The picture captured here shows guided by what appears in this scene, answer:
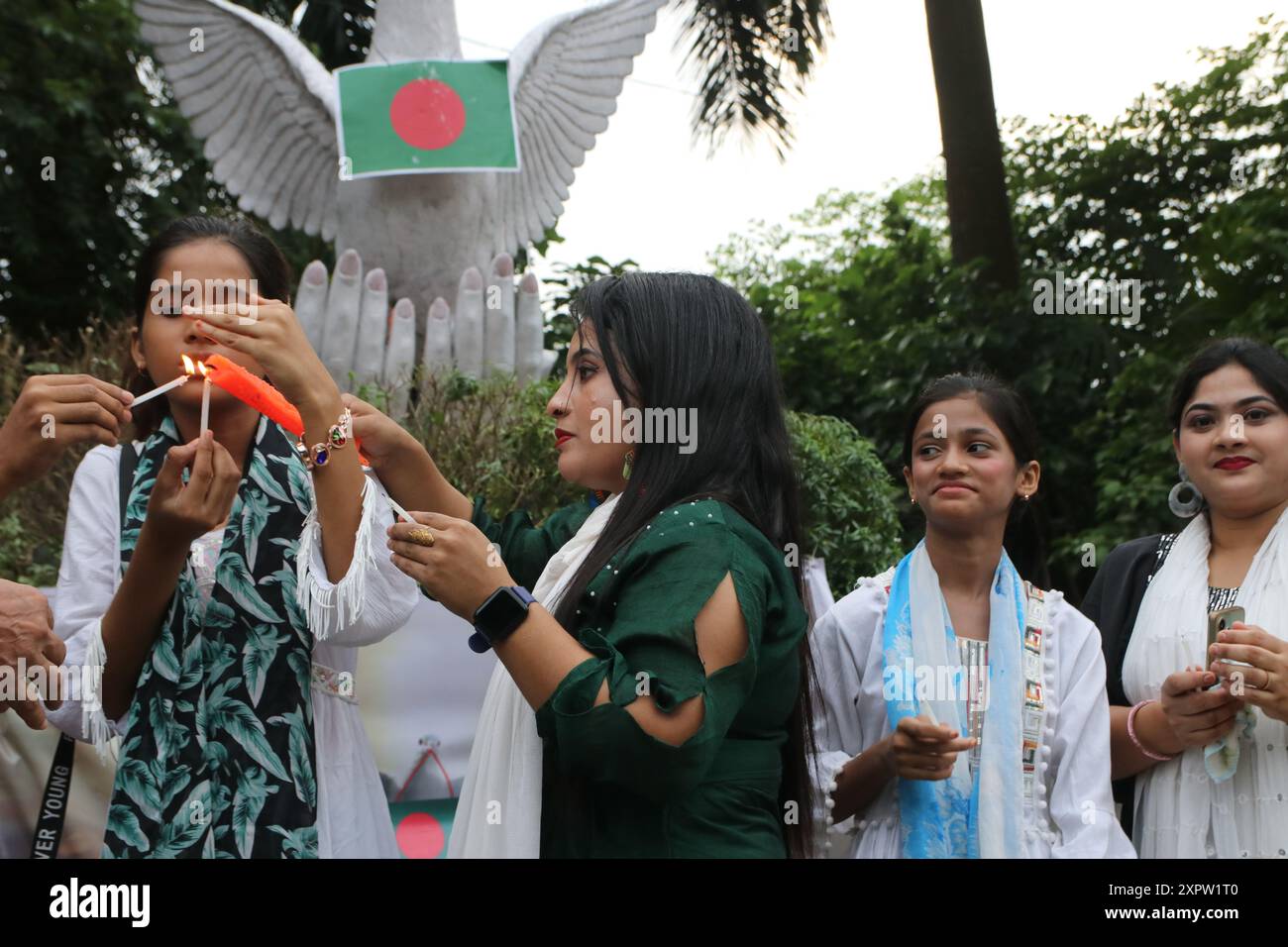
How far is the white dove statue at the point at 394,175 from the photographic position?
24.5 feet

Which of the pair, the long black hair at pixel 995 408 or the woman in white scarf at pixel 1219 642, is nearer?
the woman in white scarf at pixel 1219 642

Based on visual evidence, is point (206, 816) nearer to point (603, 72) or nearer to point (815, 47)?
point (603, 72)

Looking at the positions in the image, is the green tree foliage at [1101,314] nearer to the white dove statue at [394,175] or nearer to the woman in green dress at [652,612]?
the white dove statue at [394,175]

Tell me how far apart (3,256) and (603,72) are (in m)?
5.98

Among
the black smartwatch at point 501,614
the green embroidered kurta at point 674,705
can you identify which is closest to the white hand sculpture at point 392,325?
the green embroidered kurta at point 674,705

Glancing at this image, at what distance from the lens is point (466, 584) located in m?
1.82

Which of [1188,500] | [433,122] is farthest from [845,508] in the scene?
[433,122]

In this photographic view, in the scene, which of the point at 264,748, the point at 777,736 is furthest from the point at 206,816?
the point at 777,736

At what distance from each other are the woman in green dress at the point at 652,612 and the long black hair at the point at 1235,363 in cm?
119

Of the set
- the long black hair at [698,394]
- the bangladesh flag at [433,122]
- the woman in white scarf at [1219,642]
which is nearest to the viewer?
the long black hair at [698,394]

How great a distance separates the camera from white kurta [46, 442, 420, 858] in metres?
2.11

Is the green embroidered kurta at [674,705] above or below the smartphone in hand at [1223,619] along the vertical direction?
below

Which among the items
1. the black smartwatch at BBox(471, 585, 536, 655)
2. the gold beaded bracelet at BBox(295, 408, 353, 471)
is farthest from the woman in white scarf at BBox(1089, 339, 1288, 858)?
the gold beaded bracelet at BBox(295, 408, 353, 471)

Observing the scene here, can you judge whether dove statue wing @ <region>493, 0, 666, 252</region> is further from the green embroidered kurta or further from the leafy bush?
the green embroidered kurta
